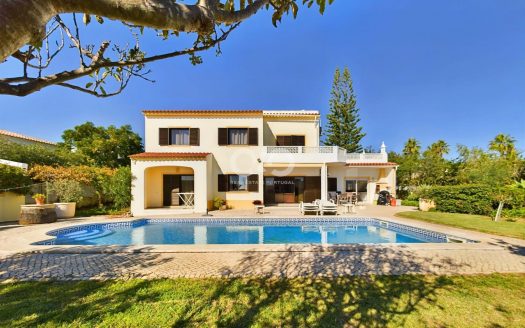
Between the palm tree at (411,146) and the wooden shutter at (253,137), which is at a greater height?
the palm tree at (411,146)

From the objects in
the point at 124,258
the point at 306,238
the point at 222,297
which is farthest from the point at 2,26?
the point at 306,238

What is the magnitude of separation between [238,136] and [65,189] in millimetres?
11686

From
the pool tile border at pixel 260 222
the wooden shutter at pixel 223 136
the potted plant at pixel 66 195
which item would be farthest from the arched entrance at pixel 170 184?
the potted plant at pixel 66 195

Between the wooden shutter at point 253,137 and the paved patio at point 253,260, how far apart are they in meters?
11.6

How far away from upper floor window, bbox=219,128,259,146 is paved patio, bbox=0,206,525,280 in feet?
38.4

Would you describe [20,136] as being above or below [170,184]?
above

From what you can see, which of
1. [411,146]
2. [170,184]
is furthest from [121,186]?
[411,146]

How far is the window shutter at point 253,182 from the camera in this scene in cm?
1789

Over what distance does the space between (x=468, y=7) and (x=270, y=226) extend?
1914cm

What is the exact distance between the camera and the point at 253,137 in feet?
58.6

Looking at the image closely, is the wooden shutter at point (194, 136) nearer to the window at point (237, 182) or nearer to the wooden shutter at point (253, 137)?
the window at point (237, 182)

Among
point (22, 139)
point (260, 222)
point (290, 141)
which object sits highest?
point (22, 139)

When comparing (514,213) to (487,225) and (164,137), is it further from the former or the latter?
(164,137)

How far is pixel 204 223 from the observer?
13.2 meters
